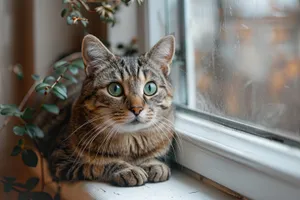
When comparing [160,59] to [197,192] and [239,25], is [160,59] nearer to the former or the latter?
[239,25]

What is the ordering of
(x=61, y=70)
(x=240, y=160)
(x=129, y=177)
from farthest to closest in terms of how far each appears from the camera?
(x=61, y=70) < (x=129, y=177) < (x=240, y=160)

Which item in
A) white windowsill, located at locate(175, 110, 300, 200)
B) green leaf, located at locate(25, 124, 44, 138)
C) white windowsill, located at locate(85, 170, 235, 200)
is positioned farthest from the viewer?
green leaf, located at locate(25, 124, 44, 138)

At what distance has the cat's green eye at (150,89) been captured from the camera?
89 centimetres

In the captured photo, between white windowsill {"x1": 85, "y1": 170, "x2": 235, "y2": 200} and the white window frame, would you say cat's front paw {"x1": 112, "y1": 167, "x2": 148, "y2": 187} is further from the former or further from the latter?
the white window frame

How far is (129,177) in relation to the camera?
0.85 meters

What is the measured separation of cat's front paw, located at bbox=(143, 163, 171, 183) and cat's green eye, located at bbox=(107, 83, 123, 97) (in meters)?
0.20

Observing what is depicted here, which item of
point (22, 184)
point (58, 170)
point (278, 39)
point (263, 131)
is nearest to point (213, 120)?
point (263, 131)

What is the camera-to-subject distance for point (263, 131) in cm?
77

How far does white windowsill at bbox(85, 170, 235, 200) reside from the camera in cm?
81

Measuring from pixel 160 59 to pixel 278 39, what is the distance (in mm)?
313

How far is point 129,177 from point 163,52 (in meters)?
0.32

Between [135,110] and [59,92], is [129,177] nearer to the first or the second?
[135,110]

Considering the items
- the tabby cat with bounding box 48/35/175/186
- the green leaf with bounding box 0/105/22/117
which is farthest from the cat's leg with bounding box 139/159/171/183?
the green leaf with bounding box 0/105/22/117

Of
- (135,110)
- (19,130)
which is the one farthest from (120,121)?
(19,130)
